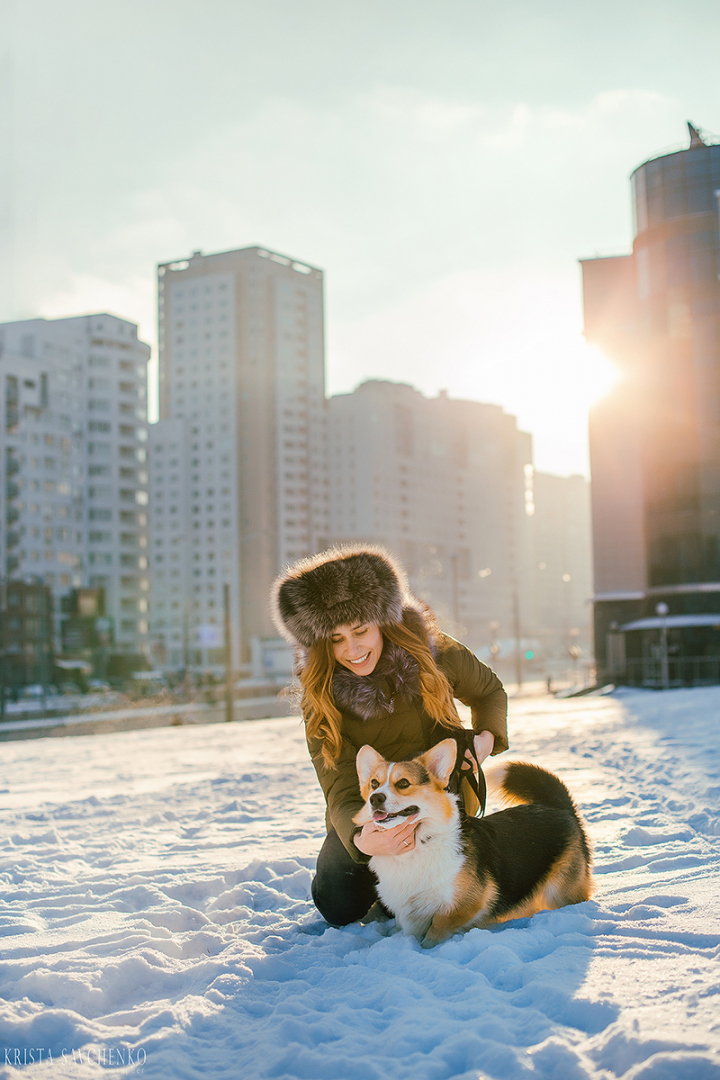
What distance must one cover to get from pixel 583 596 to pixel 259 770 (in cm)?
18253

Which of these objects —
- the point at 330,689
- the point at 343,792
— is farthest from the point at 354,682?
the point at 343,792

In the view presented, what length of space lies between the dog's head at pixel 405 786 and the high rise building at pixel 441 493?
93.3 m

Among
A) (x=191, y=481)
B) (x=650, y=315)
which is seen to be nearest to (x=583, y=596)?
(x=191, y=481)

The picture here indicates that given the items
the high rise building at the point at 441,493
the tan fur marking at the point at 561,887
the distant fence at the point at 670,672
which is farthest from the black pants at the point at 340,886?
the high rise building at the point at 441,493

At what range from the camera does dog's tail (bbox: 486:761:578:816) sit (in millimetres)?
3639

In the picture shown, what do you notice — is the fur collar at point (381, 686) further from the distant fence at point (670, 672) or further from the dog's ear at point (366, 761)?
the distant fence at point (670, 672)

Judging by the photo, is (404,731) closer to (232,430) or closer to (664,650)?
(664,650)

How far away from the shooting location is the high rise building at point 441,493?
111875 millimetres

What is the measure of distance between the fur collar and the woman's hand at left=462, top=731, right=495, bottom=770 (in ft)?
1.11

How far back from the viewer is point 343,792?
3348mm

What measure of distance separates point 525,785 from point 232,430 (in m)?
101

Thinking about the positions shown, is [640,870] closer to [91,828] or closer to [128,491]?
A: [91,828]

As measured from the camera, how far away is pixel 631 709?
18734 millimetres

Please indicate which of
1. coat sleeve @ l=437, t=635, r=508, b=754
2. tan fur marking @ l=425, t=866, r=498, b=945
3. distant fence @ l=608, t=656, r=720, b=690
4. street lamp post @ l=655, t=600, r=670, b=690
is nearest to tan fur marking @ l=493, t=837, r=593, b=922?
tan fur marking @ l=425, t=866, r=498, b=945
